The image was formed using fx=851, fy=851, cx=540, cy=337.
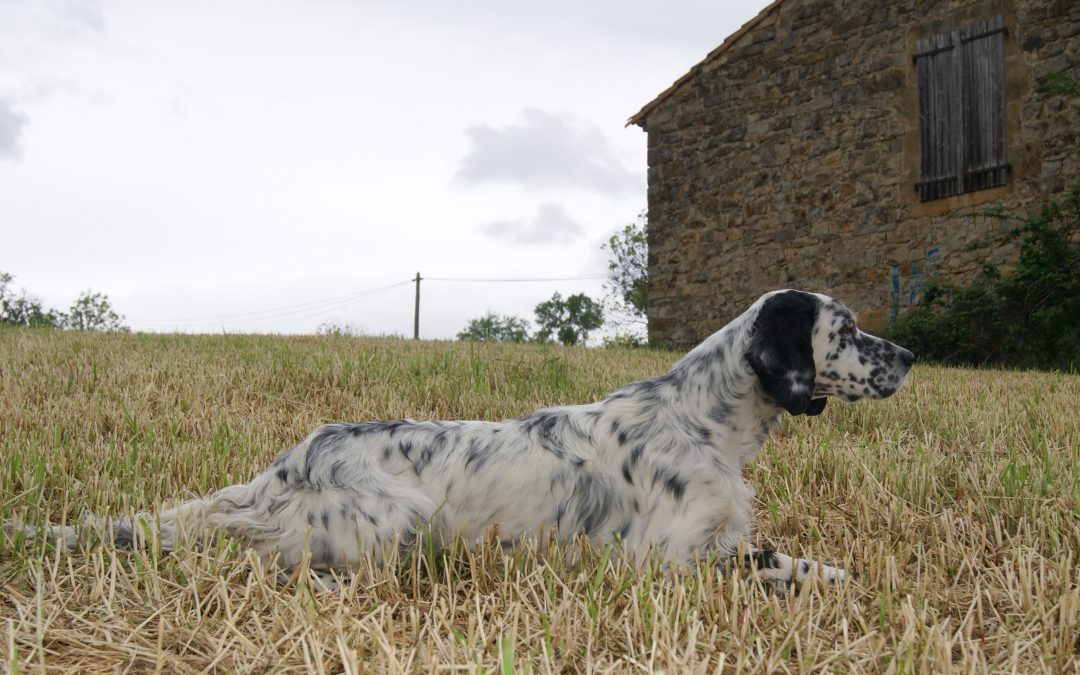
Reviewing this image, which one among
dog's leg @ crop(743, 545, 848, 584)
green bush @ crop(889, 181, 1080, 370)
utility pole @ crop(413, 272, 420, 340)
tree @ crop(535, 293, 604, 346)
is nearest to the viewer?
dog's leg @ crop(743, 545, 848, 584)

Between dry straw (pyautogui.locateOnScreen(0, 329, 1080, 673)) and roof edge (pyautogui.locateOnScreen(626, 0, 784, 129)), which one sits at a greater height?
roof edge (pyautogui.locateOnScreen(626, 0, 784, 129))

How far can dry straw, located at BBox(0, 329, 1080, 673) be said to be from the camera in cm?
218

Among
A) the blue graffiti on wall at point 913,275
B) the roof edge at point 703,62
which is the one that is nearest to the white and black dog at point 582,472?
the blue graffiti on wall at point 913,275

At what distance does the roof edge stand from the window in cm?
289

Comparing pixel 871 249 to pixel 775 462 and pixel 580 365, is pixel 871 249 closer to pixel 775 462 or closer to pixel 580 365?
pixel 580 365

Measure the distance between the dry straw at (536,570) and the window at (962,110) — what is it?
7.46 metres

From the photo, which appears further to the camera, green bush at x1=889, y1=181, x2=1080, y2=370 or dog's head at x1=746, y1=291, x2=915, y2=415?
green bush at x1=889, y1=181, x2=1080, y2=370

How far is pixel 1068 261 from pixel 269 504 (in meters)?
12.1

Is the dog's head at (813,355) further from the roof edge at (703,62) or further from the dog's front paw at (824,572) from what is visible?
the roof edge at (703,62)

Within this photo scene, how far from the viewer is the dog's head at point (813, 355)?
3.28 meters

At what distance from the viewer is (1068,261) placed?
1177 centimetres

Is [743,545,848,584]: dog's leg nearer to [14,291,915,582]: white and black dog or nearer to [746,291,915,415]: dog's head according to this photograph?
[14,291,915,582]: white and black dog

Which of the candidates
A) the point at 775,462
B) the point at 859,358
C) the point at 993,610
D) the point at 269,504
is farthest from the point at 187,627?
the point at 775,462

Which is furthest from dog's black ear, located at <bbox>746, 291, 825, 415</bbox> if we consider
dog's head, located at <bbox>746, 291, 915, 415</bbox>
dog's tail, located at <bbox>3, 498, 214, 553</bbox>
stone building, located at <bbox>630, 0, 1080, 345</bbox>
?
stone building, located at <bbox>630, 0, 1080, 345</bbox>
